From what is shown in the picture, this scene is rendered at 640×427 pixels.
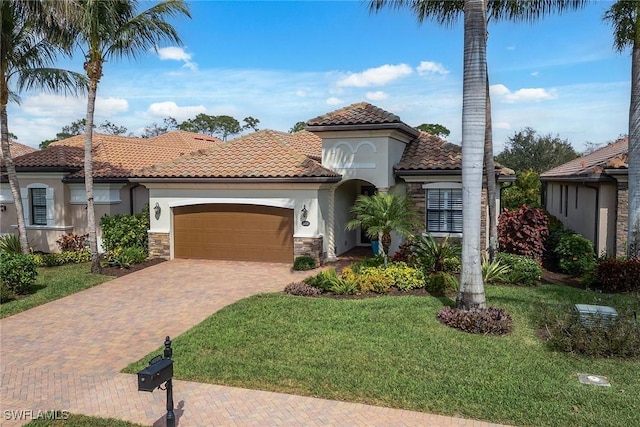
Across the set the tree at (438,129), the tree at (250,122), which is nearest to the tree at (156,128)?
the tree at (250,122)

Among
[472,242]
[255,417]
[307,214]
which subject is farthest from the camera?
[307,214]

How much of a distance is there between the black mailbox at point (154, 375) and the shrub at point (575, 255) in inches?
505

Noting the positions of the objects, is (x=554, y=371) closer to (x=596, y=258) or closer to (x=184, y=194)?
(x=596, y=258)

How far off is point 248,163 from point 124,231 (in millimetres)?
5384

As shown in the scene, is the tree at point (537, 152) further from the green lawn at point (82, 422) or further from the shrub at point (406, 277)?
the green lawn at point (82, 422)

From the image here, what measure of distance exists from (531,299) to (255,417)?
7.82m

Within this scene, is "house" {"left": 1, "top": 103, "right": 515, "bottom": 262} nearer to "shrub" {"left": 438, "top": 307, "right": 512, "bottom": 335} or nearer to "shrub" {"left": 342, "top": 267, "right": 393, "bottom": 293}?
"shrub" {"left": 342, "top": 267, "right": 393, "bottom": 293}

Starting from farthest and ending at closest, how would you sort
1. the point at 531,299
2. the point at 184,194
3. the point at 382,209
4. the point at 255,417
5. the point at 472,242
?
1. the point at 184,194
2. the point at 382,209
3. the point at 531,299
4. the point at 472,242
5. the point at 255,417

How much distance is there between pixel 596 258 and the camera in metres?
14.9

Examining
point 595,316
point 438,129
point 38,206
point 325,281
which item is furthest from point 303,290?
point 438,129

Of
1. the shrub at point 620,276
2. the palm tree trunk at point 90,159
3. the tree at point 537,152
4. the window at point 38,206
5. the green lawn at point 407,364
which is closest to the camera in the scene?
the green lawn at point 407,364

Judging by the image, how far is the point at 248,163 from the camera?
17.2 m

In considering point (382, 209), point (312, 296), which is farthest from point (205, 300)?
point (382, 209)

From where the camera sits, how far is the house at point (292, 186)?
634 inches
